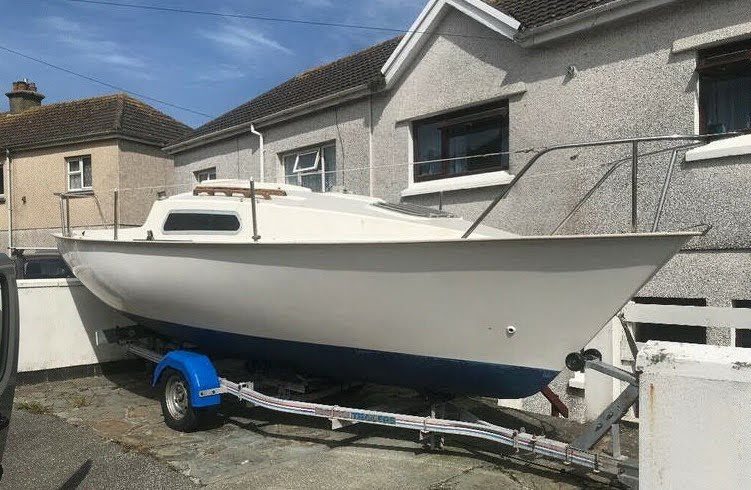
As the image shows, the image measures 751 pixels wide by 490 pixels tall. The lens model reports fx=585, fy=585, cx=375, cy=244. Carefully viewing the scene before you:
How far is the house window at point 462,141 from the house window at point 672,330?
2.36 metres

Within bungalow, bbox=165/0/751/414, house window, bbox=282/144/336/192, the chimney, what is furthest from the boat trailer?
the chimney

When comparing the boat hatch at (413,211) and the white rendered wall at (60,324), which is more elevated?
the boat hatch at (413,211)

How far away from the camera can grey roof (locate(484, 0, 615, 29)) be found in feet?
20.5

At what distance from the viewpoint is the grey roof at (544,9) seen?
20.5ft

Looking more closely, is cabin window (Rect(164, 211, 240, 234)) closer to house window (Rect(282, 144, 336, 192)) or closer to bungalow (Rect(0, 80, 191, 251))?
house window (Rect(282, 144, 336, 192))

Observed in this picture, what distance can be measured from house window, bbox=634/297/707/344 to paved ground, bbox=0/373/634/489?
3.98 ft

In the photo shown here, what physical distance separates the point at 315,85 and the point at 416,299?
735 centimetres

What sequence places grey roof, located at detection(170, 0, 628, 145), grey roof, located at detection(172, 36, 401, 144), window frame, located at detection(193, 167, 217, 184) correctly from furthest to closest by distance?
window frame, located at detection(193, 167, 217, 184)
grey roof, located at detection(172, 36, 401, 144)
grey roof, located at detection(170, 0, 628, 145)

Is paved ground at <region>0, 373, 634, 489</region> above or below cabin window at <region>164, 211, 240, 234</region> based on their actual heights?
below

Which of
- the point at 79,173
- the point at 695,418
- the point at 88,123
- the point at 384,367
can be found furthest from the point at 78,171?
the point at 695,418

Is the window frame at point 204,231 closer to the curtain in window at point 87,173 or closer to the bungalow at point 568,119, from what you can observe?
the bungalow at point 568,119

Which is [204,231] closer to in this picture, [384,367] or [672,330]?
[384,367]

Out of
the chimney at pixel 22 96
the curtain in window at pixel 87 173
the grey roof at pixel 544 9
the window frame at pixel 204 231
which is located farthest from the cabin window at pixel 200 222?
the chimney at pixel 22 96

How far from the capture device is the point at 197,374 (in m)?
4.92
